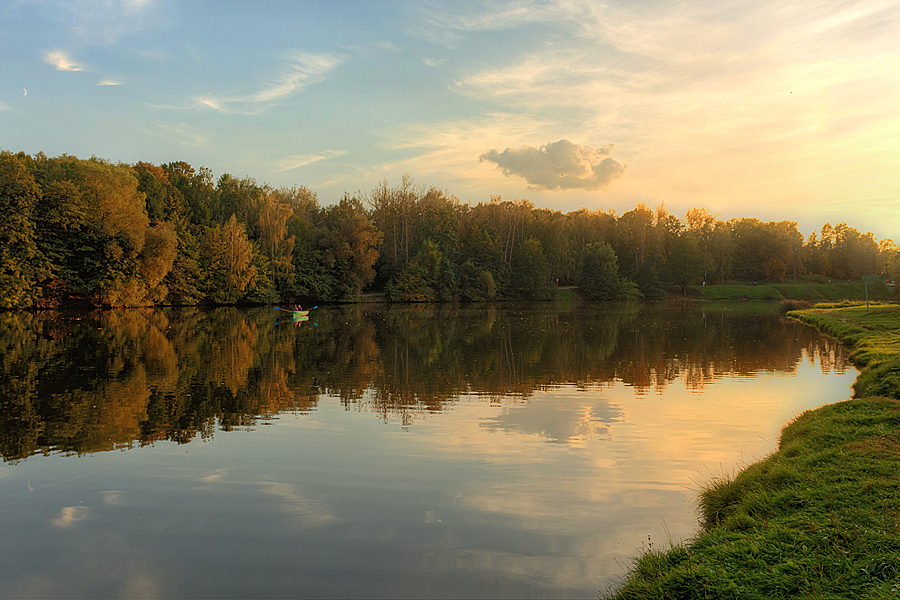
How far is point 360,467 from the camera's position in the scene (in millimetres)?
10078

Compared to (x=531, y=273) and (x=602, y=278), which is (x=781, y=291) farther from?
(x=531, y=273)

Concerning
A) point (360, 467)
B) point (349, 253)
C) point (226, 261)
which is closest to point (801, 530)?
point (360, 467)

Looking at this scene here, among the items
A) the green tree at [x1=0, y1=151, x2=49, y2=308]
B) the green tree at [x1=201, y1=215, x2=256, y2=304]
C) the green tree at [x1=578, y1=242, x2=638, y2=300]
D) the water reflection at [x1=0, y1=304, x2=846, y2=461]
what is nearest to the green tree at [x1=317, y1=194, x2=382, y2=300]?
the green tree at [x1=201, y1=215, x2=256, y2=304]

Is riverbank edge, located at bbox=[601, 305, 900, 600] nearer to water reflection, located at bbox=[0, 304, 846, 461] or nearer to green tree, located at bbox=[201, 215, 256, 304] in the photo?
water reflection, located at bbox=[0, 304, 846, 461]

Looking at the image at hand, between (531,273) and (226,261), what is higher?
(226,261)

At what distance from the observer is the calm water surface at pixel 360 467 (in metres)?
6.45

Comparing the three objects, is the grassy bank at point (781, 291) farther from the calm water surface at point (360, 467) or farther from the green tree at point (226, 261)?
the calm water surface at point (360, 467)

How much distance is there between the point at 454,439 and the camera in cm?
1195

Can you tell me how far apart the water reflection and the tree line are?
69.0ft

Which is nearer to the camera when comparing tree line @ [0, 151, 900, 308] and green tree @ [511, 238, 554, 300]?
tree line @ [0, 151, 900, 308]

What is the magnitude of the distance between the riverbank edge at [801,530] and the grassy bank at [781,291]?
4289 inches

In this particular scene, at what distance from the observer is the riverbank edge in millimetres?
5047

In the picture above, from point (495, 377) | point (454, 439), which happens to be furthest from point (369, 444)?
point (495, 377)

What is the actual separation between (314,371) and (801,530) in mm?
17342
